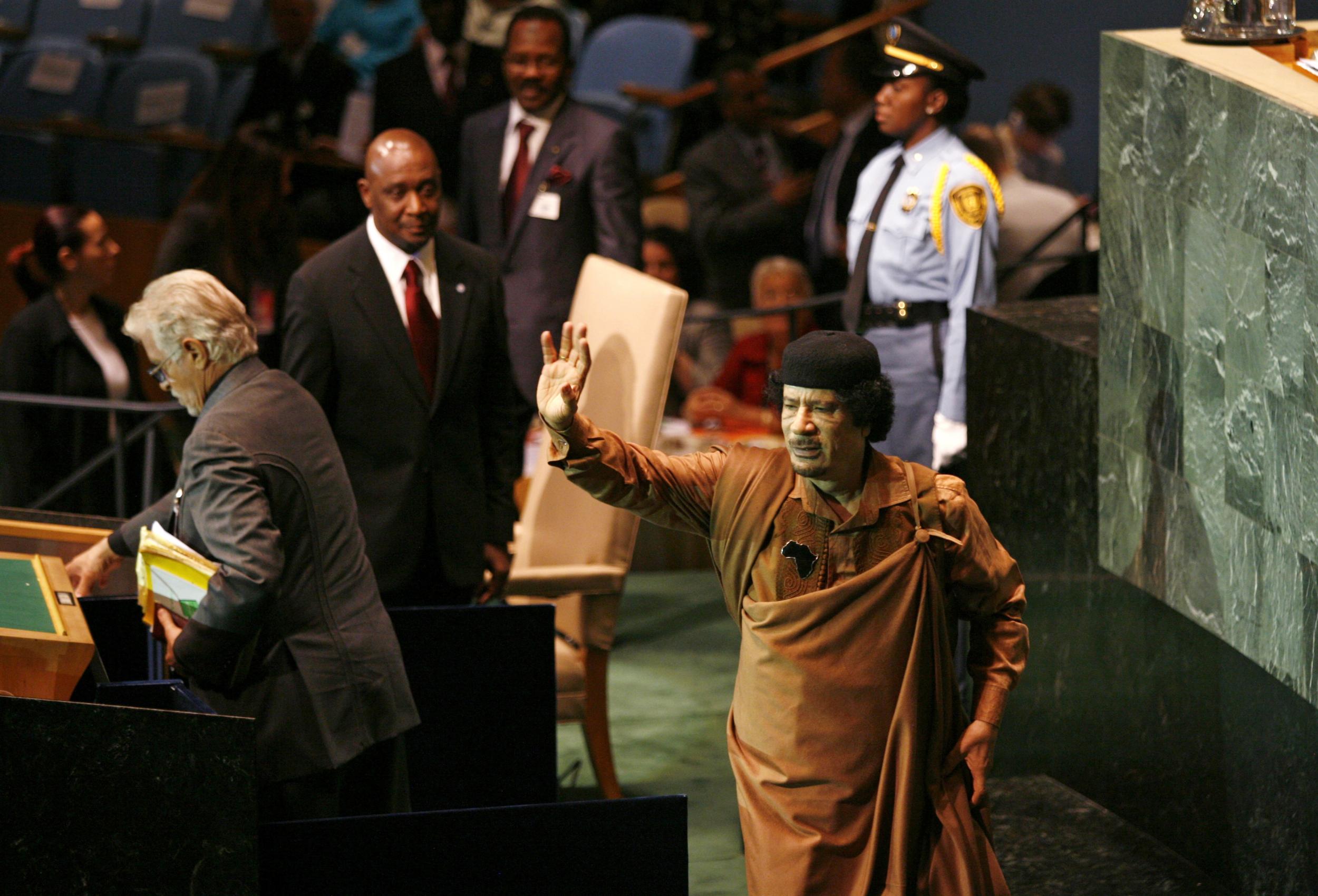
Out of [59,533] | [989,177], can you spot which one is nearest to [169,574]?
[59,533]

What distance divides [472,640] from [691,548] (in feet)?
9.79

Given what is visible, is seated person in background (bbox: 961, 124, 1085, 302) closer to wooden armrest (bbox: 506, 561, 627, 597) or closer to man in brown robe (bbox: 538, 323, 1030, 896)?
wooden armrest (bbox: 506, 561, 627, 597)

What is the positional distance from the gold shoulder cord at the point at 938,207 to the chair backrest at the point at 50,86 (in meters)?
5.45

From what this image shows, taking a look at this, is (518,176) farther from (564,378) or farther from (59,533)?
(564,378)

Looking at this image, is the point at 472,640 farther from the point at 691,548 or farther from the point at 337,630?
the point at 691,548

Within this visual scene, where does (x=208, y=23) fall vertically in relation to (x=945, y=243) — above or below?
above

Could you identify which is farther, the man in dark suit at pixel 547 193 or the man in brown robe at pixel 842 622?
the man in dark suit at pixel 547 193

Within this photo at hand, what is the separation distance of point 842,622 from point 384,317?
1623mm

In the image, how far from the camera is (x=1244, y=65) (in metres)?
2.99

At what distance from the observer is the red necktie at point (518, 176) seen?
4953 mm

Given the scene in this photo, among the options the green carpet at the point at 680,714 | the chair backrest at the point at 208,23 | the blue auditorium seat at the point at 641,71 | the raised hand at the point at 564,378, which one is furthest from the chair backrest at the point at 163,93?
the raised hand at the point at 564,378

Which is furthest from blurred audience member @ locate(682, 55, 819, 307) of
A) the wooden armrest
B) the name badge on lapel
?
the wooden armrest

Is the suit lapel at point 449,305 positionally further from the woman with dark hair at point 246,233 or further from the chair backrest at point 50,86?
the chair backrest at point 50,86

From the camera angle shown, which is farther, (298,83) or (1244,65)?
(298,83)
